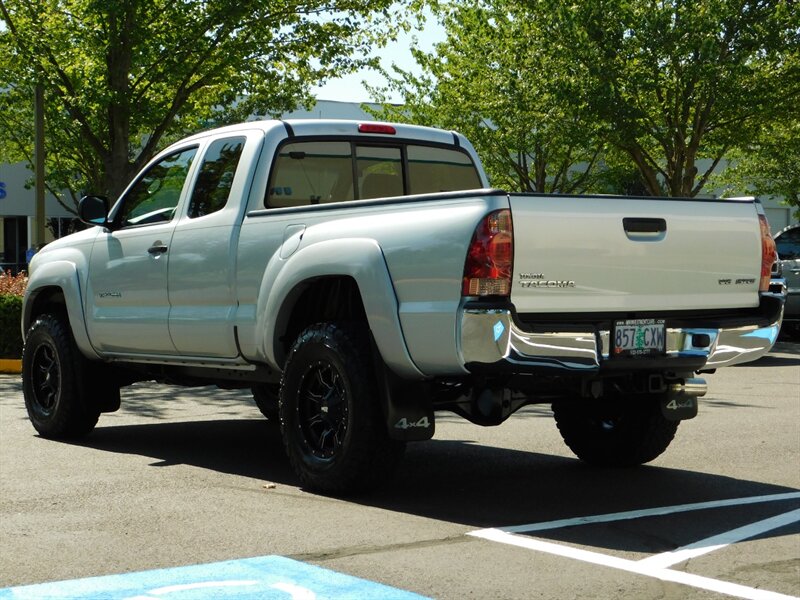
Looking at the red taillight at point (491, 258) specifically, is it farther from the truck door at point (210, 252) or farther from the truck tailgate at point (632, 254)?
the truck door at point (210, 252)

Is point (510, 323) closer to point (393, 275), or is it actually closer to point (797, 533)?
point (393, 275)

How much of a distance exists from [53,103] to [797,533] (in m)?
21.0

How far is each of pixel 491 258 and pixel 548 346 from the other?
54 centimetres

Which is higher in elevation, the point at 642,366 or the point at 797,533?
the point at 642,366

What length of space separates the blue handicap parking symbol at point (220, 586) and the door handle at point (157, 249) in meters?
3.52

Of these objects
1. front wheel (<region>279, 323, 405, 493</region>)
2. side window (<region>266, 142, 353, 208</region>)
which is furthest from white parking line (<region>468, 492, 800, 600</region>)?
side window (<region>266, 142, 353, 208</region>)

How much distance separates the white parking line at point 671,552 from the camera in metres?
5.05

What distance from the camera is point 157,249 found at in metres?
8.55

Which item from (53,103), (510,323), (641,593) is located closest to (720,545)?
(641,593)

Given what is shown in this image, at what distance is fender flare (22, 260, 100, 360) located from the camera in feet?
30.6

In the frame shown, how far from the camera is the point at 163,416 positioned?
11281mm

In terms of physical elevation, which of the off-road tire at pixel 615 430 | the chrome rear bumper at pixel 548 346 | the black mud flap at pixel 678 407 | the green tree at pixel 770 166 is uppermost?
the green tree at pixel 770 166

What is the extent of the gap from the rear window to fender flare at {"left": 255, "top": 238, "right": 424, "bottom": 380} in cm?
83

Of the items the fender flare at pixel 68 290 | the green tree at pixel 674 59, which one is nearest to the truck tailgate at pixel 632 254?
the fender flare at pixel 68 290
